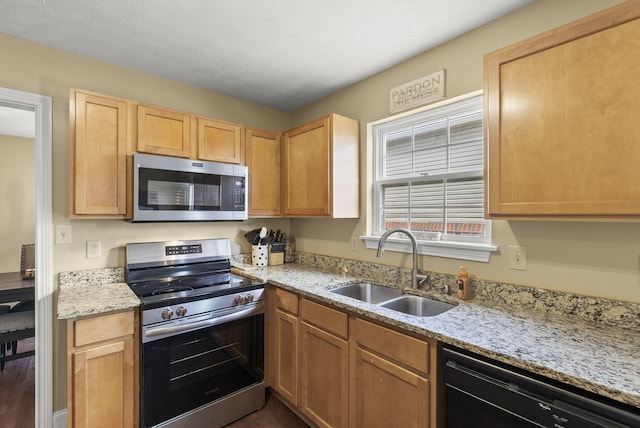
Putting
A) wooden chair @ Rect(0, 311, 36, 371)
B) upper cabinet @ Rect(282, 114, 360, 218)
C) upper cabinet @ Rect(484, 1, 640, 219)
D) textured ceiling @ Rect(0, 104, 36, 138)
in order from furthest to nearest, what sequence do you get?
textured ceiling @ Rect(0, 104, 36, 138), wooden chair @ Rect(0, 311, 36, 371), upper cabinet @ Rect(282, 114, 360, 218), upper cabinet @ Rect(484, 1, 640, 219)

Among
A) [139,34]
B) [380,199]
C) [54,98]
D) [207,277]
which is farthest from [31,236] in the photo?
[380,199]

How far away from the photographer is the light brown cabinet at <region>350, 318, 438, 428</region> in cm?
131

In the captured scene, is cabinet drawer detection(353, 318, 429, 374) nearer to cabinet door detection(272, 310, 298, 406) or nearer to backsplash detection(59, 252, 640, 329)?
backsplash detection(59, 252, 640, 329)

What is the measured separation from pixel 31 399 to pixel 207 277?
1570mm

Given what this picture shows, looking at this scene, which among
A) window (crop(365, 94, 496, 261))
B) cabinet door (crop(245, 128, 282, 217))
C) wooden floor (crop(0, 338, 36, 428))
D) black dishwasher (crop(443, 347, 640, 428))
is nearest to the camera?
black dishwasher (crop(443, 347, 640, 428))

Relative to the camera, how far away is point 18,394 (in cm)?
236

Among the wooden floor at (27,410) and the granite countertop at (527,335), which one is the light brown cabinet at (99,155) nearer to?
the granite countertop at (527,335)

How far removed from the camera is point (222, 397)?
2033 mm

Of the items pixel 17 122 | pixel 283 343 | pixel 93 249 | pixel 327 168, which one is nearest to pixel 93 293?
pixel 93 249

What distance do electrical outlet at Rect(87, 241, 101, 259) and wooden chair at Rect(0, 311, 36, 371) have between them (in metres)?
0.94

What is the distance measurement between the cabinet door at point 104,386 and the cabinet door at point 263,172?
1.36 metres

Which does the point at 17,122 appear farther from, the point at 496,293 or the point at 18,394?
the point at 496,293

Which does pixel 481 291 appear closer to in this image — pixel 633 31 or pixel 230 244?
pixel 633 31

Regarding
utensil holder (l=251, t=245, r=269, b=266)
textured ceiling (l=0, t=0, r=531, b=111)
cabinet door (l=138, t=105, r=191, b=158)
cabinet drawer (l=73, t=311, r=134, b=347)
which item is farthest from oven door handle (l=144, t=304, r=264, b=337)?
textured ceiling (l=0, t=0, r=531, b=111)
